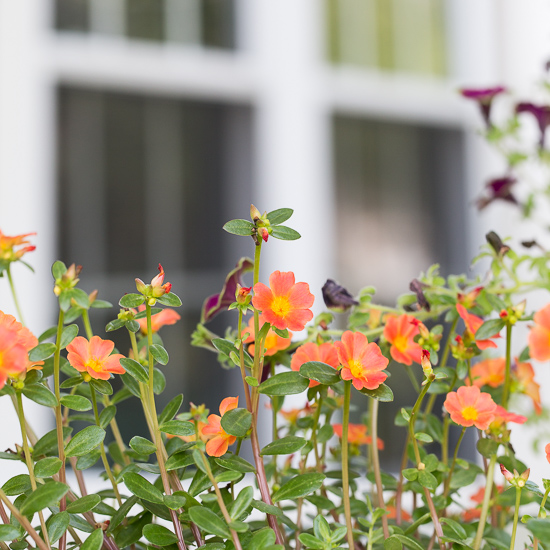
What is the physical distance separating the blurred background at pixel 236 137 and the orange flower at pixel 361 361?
1.35m

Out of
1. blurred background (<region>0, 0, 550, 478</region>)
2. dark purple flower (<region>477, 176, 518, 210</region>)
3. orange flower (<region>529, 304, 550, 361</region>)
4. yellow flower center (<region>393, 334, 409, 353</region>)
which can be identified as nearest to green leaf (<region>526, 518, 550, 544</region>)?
orange flower (<region>529, 304, 550, 361</region>)

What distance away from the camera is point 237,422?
324 mm

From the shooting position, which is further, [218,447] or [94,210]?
[94,210]

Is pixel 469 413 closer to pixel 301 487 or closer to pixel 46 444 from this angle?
pixel 301 487

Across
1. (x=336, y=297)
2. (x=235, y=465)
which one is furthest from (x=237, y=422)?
(x=336, y=297)

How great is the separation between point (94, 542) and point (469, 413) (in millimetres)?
203

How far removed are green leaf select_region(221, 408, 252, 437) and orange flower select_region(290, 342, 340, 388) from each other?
0.17ft

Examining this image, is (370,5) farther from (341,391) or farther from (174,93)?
(341,391)

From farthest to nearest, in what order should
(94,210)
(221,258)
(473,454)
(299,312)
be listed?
1. (473,454)
2. (221,258)
3. (94,210)
4. (299,312)

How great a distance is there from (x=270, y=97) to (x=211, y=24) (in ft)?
0.93

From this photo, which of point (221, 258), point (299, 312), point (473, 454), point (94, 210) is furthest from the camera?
point (473, 454)

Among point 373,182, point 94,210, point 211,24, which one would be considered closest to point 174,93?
point 211,24

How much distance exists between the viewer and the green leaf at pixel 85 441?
0.32 metres

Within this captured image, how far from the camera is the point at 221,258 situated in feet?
6.39
